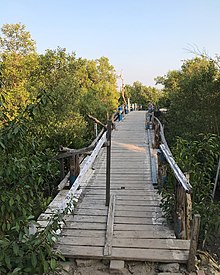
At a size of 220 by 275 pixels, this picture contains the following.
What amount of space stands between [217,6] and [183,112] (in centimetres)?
415

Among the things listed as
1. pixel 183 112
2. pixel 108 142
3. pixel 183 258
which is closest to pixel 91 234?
pixel 183 258

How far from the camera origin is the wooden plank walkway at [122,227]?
3.12 metres

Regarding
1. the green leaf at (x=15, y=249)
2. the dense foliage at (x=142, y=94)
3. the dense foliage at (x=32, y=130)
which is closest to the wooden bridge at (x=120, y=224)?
the dense foliage at (x=32, y=130)

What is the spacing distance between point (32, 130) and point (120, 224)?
235 inches

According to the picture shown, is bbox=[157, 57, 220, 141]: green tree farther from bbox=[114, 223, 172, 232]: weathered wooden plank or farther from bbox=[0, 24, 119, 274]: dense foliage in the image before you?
bbox=[114, 223, 172, 232]: weathered wooden plank

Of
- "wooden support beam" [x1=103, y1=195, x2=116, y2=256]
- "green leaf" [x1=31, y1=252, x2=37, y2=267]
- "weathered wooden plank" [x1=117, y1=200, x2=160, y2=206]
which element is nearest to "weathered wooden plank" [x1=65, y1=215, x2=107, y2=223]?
"wooden support beam" [x1=103, y1=195, x2=116, y2=256]

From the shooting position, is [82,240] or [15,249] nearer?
[15,249]

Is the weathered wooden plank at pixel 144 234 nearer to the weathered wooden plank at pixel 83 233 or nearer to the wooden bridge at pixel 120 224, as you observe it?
the wooden bridge at pixel 120 224

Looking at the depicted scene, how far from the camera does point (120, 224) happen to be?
374 centimetres

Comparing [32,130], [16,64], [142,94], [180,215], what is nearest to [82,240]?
[180,215]

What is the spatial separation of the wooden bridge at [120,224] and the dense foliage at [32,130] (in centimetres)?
40

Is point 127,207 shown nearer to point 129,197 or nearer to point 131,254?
point 129,197

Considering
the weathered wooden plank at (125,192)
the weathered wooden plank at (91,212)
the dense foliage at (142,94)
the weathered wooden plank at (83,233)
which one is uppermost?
the dense foliage at (142,94)

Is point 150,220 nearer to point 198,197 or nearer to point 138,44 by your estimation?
point 198,197
